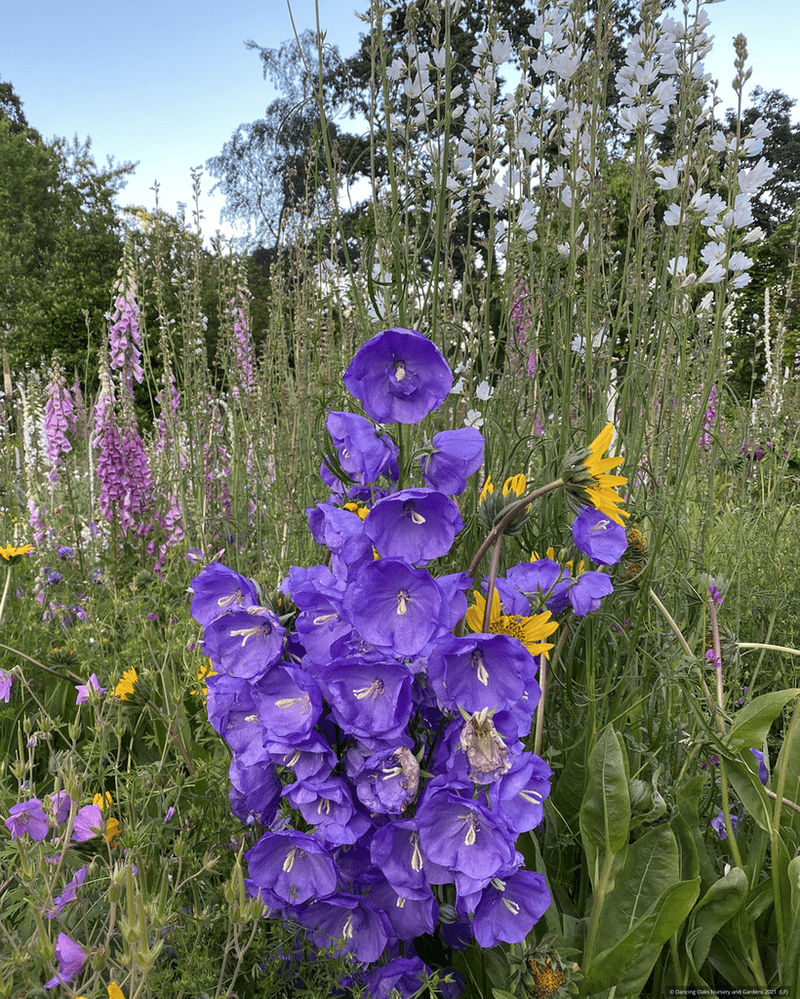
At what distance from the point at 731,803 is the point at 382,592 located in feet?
3.56

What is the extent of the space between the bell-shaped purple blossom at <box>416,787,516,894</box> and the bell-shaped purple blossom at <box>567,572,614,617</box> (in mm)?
381

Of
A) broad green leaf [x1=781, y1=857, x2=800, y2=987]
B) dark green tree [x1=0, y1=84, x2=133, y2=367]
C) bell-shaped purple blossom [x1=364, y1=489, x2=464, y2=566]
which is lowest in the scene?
broad green leaf [x1=781, y1=857, x2=800, y2=987]

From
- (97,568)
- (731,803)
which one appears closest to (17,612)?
(97,568)

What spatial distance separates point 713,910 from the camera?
1.15m

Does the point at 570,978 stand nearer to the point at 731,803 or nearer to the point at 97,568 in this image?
the point at 731,803

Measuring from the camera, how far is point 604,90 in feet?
5.87

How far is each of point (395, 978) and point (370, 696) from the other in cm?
47

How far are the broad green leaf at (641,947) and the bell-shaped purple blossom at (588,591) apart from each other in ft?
1.40

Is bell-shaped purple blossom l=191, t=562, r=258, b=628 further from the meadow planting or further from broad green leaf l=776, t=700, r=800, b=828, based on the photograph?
broad green leaf l=776, t=700, r=800, b=828

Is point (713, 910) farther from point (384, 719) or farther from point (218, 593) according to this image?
point (218, 593)

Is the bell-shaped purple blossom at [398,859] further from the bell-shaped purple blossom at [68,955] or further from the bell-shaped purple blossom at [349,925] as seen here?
the bell-shaped purple blossom at [68,955]

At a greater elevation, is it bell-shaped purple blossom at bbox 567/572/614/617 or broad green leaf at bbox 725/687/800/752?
bell-shaped purple blossom at bbox 567/572/614/617

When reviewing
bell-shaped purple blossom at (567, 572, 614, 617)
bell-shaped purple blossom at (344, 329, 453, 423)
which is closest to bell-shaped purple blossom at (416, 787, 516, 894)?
bell-shaped purple blossom at (567, 572, 614, 617)

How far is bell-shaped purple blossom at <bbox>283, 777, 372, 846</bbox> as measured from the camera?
2.98ft
